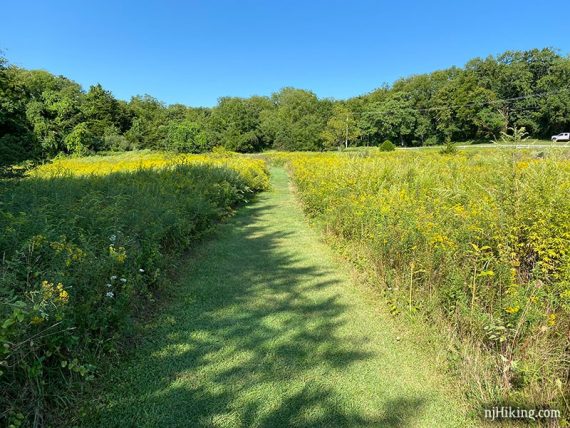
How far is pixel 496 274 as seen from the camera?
292 cm

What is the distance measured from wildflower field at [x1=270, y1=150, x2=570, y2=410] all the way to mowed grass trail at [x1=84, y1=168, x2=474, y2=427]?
40 cm

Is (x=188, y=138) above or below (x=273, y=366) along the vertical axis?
above

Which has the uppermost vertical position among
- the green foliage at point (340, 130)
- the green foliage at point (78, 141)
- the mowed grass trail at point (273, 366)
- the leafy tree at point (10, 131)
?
the green foliage at point (340, 130)

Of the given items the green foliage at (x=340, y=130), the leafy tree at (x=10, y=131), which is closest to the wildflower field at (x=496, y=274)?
the leafy tree at (x=10, y=131)

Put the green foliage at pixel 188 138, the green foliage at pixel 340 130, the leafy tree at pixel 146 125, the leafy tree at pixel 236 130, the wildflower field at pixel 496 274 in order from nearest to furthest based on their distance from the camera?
1. the wildflower field at pixel 496 274
2. the green foliage at pixel 188 138
3. the leafy tree at pixel 146 125
4. the leafy tree at pixel 236 130
5. the green foliage at pixel 340 130

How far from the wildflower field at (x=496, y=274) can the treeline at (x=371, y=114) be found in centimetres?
3553

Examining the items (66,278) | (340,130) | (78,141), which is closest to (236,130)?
(340,130)

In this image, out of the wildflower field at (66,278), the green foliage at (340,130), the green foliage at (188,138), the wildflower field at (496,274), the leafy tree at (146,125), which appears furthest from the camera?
the green foliage at (340,130)

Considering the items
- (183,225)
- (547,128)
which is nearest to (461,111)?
(547,128)

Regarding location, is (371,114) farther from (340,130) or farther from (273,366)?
(273,366)

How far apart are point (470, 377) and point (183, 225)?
15.1 feet

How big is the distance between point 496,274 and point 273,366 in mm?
2173

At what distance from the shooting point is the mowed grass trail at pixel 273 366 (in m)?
2.42

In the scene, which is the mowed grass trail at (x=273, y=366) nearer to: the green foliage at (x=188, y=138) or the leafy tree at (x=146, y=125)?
the green foliage at (x=188, y=138)
